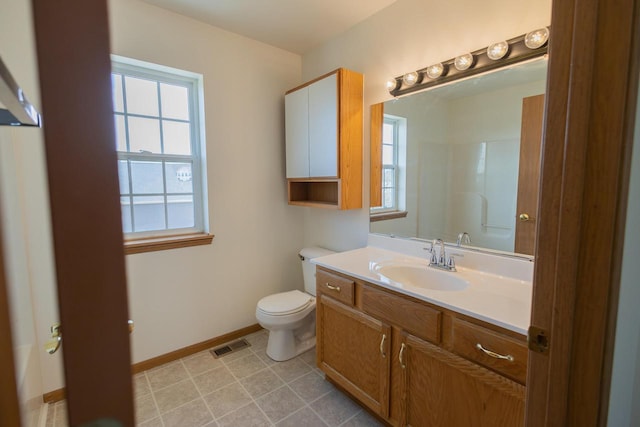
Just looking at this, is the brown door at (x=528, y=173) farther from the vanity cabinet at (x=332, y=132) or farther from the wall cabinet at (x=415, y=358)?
the vanity cabinet at (x=332, y=132)

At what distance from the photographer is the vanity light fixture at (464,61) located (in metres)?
1.61

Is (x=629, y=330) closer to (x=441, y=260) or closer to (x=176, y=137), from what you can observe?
(x=441, y=260)

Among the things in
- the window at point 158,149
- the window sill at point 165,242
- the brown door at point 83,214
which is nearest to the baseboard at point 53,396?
the window sill at point 165,242

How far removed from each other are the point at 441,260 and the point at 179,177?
1.94 m

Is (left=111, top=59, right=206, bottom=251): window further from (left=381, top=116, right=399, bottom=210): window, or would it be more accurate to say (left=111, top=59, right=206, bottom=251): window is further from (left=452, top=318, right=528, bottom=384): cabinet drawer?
(left=452, top=318, right=528, bottom=384): cabinet drawer

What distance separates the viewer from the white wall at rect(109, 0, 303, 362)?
2115mm

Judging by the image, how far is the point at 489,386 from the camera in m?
1.16

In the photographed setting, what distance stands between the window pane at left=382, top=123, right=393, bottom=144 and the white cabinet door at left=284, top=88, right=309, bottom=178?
0.60 meters

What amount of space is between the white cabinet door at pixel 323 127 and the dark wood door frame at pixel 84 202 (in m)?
1.91

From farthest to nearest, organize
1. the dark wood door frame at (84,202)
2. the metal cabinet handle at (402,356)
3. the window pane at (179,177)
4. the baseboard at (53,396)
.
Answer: the window pane at (179,177) < the baseboard at (53,396) < the metal cabinet handle at (402,356) < the dark wood door frame at (84,202)

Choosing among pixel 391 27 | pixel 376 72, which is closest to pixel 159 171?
pixel 376 72

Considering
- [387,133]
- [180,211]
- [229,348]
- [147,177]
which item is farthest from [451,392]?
[147,177]

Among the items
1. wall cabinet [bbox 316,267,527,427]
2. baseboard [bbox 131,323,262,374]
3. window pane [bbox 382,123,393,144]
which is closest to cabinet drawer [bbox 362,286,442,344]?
wall cabinet [bbox 316,267,527,427]

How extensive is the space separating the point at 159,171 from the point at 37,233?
79 cm
